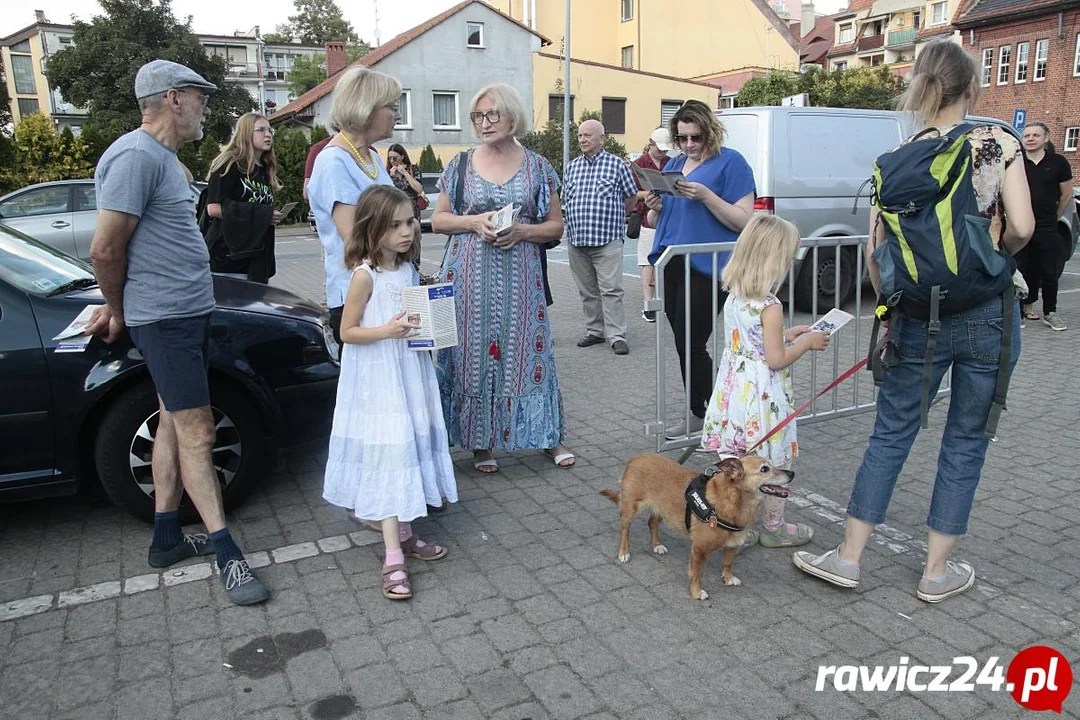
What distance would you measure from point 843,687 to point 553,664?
98 cm

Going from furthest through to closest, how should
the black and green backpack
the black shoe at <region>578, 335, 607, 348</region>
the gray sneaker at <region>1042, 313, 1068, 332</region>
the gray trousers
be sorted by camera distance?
the gray sneaker at <region>1042, 313, 1068, 332</region>, the black shoe at <region>578, 335, 607, 348</region>, the gray trousers, the black and green backpack

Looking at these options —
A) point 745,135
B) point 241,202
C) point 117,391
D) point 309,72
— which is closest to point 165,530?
point 117,391

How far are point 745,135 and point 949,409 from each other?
22.1 ft

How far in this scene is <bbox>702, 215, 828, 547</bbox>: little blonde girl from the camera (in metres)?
3.54

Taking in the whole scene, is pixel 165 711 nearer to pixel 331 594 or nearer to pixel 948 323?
pixel 331 594

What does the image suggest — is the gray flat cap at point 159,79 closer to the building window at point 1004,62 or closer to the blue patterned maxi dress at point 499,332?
the blue patterned maxi dress at point 499,332

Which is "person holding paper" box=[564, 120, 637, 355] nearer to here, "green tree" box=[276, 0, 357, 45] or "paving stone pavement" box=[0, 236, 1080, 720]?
"paving stone pavement" box=[0, 236, 1080, 720]

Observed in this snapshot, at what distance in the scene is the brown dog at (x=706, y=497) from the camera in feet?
10.5

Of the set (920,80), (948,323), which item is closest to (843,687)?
(948,323)

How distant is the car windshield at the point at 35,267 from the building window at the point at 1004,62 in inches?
1813

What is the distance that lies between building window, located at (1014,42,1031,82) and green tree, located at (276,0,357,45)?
190ft

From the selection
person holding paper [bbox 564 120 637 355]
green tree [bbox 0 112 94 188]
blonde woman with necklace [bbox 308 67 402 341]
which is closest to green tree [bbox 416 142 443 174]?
green tree [bbox 0 112 94 188]

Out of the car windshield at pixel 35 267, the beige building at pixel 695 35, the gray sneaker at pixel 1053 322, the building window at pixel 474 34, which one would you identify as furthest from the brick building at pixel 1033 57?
the car windshield at pixel 35 267

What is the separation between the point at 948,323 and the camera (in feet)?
10.0
